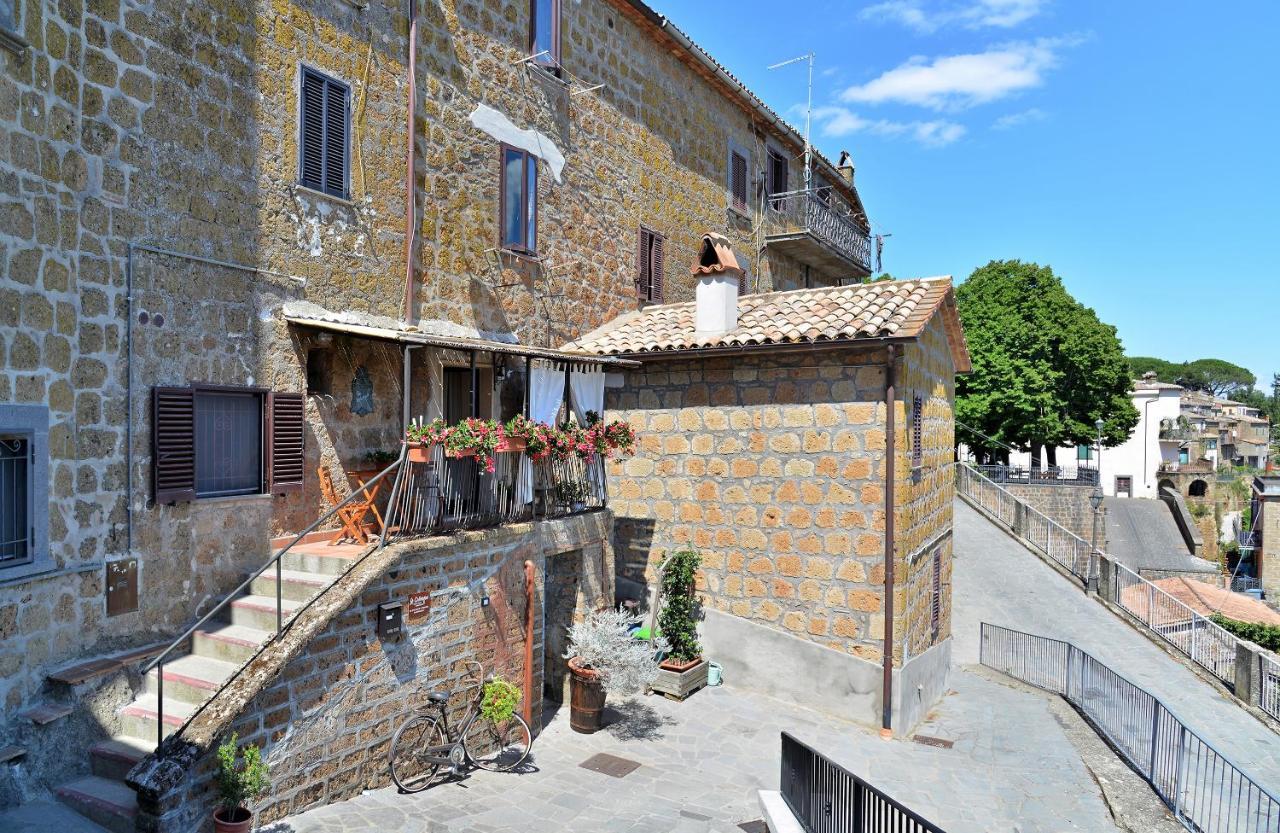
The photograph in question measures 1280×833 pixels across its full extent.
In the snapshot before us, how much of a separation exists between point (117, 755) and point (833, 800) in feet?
19.0

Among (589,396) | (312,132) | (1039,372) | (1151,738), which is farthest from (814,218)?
(1039,372)

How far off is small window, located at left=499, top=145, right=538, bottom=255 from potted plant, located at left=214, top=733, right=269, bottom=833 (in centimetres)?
802

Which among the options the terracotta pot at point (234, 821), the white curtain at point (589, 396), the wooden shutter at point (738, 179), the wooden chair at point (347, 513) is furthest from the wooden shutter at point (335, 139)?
the wooden shutter at point (738, 179)

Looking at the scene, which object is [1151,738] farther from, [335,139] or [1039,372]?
[1039,372]

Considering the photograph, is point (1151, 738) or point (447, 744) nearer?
point (447, 744)

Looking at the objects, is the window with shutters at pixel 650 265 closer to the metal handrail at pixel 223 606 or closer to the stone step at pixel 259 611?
the metal handrail at pixel 223 606

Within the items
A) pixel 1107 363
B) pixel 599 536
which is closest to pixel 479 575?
pixel 599 536

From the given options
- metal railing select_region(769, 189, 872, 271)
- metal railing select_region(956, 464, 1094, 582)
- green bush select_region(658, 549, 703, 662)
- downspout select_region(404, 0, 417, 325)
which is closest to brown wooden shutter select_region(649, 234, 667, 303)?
metal railing select_region(769, 189, 872, 271)

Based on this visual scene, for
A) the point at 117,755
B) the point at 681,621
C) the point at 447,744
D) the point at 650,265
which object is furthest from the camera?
the point at 650,265

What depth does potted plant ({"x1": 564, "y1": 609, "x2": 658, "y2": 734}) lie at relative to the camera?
983cm

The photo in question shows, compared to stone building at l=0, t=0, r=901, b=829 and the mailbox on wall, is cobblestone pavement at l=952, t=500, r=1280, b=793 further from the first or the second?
the mailbox on wall

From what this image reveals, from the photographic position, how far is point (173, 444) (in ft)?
25.0

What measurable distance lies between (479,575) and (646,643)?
288 centimetres

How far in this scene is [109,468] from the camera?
707cm
